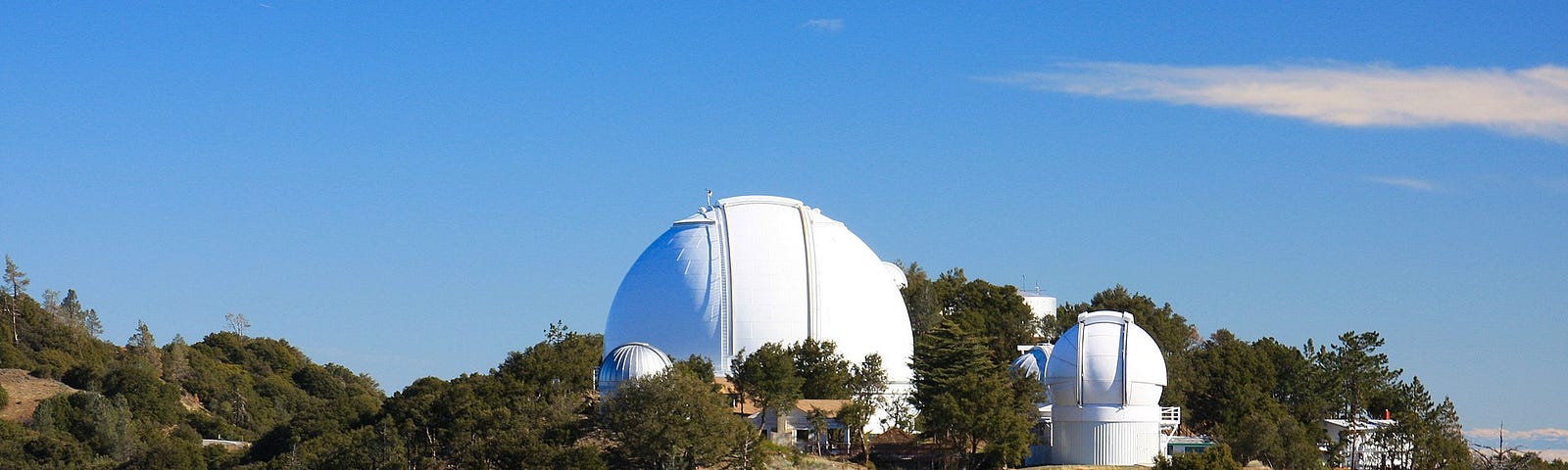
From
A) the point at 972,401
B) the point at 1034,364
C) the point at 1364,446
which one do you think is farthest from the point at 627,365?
the point at 1364,446

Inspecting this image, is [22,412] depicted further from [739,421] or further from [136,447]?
[739,421]

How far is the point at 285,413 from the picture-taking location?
101m

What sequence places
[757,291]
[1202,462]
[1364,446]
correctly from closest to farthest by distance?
1. [1202,462]
2. [1364,446]
3. [757,291]

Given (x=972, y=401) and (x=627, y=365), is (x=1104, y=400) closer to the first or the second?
(x=972, y=401)

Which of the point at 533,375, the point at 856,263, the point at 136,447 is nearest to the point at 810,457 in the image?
the point at 533,375

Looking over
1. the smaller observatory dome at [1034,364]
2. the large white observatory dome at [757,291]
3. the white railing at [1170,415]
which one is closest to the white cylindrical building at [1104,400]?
the smaller observatory dome at [1034,364]

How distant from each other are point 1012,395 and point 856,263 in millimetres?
14177

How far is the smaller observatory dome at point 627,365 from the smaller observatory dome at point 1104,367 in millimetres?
13962

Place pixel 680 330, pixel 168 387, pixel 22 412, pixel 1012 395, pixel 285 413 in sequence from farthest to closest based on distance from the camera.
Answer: pixel 285 413, pixel 168 387, pixel 22 412, pixel 680 330, pixel 1012 395

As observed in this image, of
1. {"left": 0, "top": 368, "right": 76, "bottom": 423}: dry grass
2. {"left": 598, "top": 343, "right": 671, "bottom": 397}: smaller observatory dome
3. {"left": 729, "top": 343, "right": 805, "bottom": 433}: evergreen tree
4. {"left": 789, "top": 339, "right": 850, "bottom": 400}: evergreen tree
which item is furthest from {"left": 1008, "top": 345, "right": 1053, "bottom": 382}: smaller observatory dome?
{"left": 0, "top": 368, "right": 76, "bottom": 423}: dry grass

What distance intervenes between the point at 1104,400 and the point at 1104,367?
3.76ft

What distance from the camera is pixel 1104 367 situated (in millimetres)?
61625

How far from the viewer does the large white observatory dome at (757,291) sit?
69.1 meters

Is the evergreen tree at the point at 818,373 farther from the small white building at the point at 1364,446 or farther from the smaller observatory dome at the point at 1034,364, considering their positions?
the small white building at the point at 1364,446
